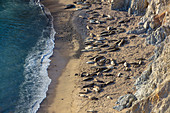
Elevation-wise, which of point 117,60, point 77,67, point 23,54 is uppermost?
point 23,54

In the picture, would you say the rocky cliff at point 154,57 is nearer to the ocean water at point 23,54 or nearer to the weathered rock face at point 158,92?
the weathered rock face at point 158,92

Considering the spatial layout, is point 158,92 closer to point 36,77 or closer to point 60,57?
point 36,77

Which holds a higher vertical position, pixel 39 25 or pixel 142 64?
pixel 39 25

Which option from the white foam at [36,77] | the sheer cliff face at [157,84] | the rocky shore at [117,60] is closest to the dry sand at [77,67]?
the rocky shore at [117,60]

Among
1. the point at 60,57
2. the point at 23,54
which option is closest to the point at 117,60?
the point at 60,57

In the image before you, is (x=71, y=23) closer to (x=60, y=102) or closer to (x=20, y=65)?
(x=20, y=65)

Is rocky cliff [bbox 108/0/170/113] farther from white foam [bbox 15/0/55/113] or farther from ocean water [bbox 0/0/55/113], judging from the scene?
ocean water [bbox 0/0/55/113]

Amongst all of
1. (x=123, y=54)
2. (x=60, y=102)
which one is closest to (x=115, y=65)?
(x=123, y=54)
